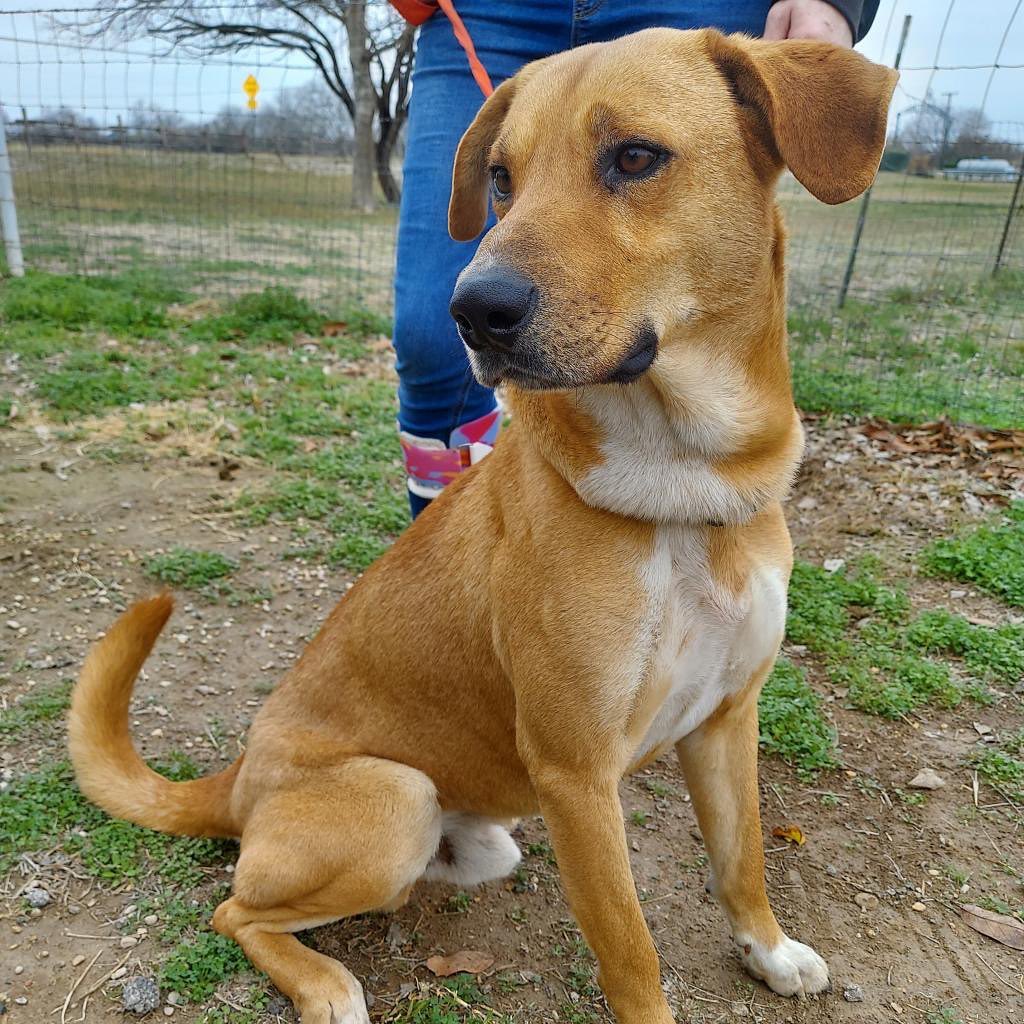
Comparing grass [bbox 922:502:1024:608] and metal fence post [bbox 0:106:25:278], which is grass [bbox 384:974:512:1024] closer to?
grass [bbox 922:502:1024:608]

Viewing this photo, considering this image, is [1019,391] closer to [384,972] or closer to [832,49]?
[832,49]

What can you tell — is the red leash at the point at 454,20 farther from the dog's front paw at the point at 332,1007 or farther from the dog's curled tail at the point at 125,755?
the dog's front paw at the point at 332,1007

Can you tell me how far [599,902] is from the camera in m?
1.95

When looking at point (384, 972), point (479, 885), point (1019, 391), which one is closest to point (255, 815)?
point (384, 972)

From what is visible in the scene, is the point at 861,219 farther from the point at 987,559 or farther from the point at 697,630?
the point at 697,630

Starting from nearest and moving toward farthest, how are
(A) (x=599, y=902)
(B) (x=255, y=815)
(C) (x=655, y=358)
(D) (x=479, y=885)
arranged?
(C) (x=655, y=358), (A) (x=599, y=902), (B) (x=255, y=815), (D) (x=479, y=885)

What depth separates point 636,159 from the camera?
179 cm

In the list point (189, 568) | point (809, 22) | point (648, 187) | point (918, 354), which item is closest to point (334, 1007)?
point (648, 187)

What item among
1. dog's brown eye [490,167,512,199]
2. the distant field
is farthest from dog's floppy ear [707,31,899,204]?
the distant field

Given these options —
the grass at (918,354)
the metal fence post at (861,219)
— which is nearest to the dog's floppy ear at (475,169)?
the grass at (918,354)

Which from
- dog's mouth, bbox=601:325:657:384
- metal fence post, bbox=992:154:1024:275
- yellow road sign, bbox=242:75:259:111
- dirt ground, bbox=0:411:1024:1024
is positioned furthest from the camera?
yellow road sign, bbox=242:75:259:111

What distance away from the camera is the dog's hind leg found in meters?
2.20

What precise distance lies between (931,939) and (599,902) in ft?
3.40

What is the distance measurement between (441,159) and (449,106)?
15cm
